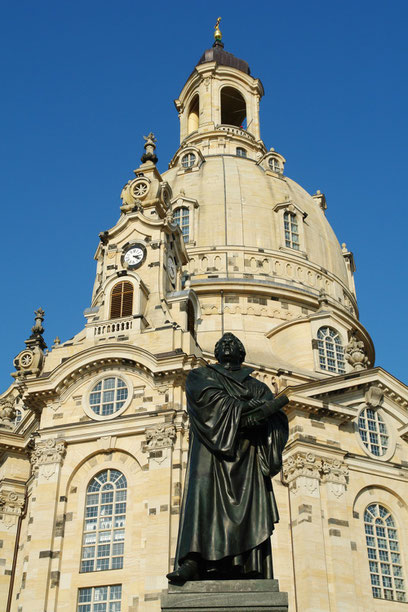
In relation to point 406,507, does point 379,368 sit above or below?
above

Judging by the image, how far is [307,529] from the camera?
98.0ft

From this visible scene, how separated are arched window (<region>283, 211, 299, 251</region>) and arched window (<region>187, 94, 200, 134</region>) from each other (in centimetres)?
1835

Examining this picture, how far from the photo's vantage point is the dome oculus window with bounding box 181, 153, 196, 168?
53.2m

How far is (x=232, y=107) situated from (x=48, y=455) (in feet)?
144

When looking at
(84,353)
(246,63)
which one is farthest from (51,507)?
(246,63)

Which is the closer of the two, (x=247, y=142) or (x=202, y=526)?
(x=202, y=526)

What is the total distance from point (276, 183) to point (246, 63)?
20.5 meters

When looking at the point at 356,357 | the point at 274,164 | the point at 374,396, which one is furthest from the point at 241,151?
the point at 374,396

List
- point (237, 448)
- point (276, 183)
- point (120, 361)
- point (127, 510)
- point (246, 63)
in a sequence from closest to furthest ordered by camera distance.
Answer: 1. point (237, 448)
2. point (127, 510)
3. point (120, 361)
4. point (276, 183)
5. point (246, 63)

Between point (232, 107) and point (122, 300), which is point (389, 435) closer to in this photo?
point (122, 300)

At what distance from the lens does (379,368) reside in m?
34.7

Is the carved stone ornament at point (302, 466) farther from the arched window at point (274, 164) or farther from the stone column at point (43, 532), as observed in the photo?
the arched window at point (274, 164)

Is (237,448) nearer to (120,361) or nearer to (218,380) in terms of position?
(218,380)

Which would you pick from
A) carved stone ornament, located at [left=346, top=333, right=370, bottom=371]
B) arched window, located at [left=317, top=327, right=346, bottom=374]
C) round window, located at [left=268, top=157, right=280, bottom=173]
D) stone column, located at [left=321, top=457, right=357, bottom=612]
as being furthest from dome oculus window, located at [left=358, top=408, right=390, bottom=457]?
round window, located at [left=268, top=157, right=280, bottom=173]
